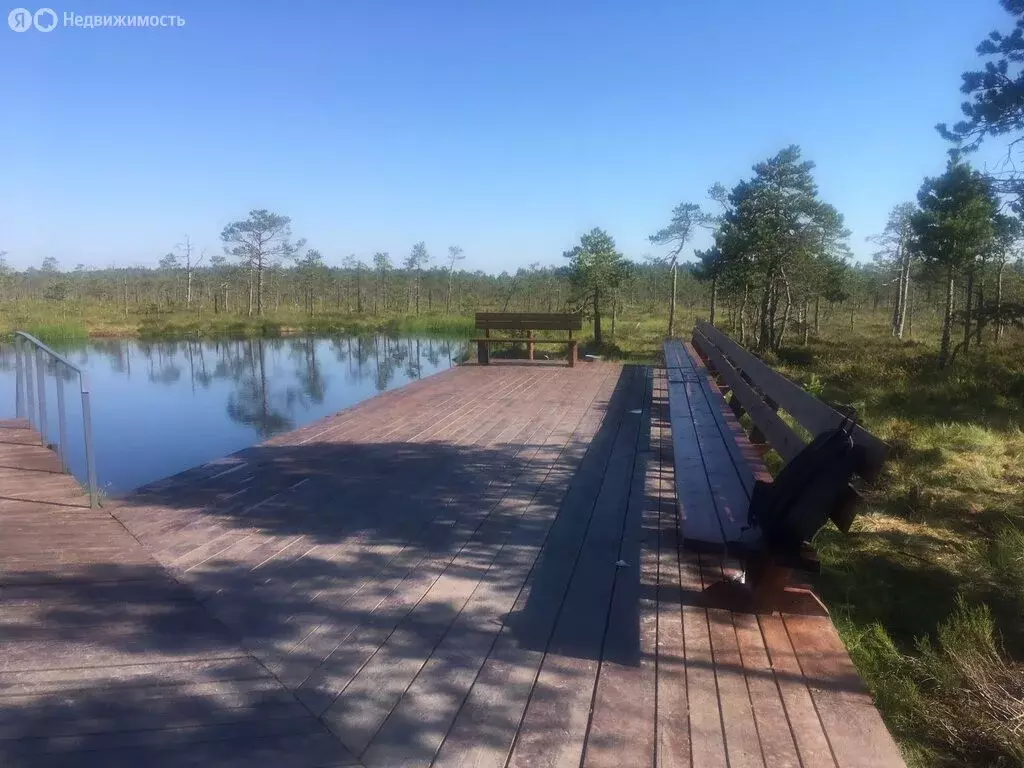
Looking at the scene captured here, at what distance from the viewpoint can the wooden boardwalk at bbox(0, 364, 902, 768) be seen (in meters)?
1.94

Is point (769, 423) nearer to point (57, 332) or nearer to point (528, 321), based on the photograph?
point (528, 321)

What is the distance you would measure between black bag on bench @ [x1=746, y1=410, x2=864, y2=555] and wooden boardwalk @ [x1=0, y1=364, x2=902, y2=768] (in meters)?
0.43

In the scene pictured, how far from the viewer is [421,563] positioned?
3254 mm

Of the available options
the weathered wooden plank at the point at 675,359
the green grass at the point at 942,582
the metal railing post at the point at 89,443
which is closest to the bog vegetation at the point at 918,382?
the green grass at the point at 942,582

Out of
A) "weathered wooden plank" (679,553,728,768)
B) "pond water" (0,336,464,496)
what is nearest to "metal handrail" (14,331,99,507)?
"pond water" (0,336,464,496)

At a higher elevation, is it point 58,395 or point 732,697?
point 58,395

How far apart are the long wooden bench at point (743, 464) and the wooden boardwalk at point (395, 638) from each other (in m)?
0.31

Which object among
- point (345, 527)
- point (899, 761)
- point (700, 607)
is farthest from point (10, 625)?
point (899, 761)

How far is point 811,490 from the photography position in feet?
7.57

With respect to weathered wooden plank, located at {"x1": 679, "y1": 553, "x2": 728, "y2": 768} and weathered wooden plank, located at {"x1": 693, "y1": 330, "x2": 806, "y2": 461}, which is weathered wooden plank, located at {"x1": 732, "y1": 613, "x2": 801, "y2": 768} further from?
weathered wooden plank, located at {"x1": 693, "y1": 330, "x2": 806, "y2": 461}

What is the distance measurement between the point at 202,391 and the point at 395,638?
36.6ft

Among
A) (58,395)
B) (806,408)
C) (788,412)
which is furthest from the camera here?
(58,395)

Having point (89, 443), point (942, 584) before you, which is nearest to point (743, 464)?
point (942, 584)

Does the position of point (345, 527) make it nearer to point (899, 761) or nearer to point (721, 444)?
point (721, 444)
